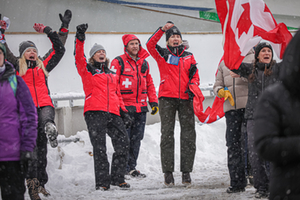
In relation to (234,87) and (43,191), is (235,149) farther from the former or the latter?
(43,191)

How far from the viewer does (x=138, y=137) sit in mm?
6652

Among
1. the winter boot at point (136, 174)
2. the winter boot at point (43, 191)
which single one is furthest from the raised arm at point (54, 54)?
the winter boot at point (136, 174)

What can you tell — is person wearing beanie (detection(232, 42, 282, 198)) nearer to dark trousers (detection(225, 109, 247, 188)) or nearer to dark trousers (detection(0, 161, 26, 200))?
dark trousers (detection(225, 109, 247, 188))

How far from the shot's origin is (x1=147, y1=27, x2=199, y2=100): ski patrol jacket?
5.86 m

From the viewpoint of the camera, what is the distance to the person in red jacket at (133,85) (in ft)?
21.6

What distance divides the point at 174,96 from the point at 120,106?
2.87 ft

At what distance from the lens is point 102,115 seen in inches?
213

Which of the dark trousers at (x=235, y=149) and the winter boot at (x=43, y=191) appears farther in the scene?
the winter boot at (x=43, y=191)

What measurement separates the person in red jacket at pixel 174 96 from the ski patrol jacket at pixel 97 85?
0.79 meters

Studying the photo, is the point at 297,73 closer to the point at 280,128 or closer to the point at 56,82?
the point at 280,128

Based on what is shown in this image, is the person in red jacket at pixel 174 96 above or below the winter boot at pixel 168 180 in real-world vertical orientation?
above

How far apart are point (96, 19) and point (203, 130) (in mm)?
4716

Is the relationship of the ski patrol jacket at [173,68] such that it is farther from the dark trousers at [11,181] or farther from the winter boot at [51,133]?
the dark trousers at [11,181]

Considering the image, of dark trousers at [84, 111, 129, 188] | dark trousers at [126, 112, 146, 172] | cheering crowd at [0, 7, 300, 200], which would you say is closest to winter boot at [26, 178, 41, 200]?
cheering crowd at [0, 7, 300, 200]
